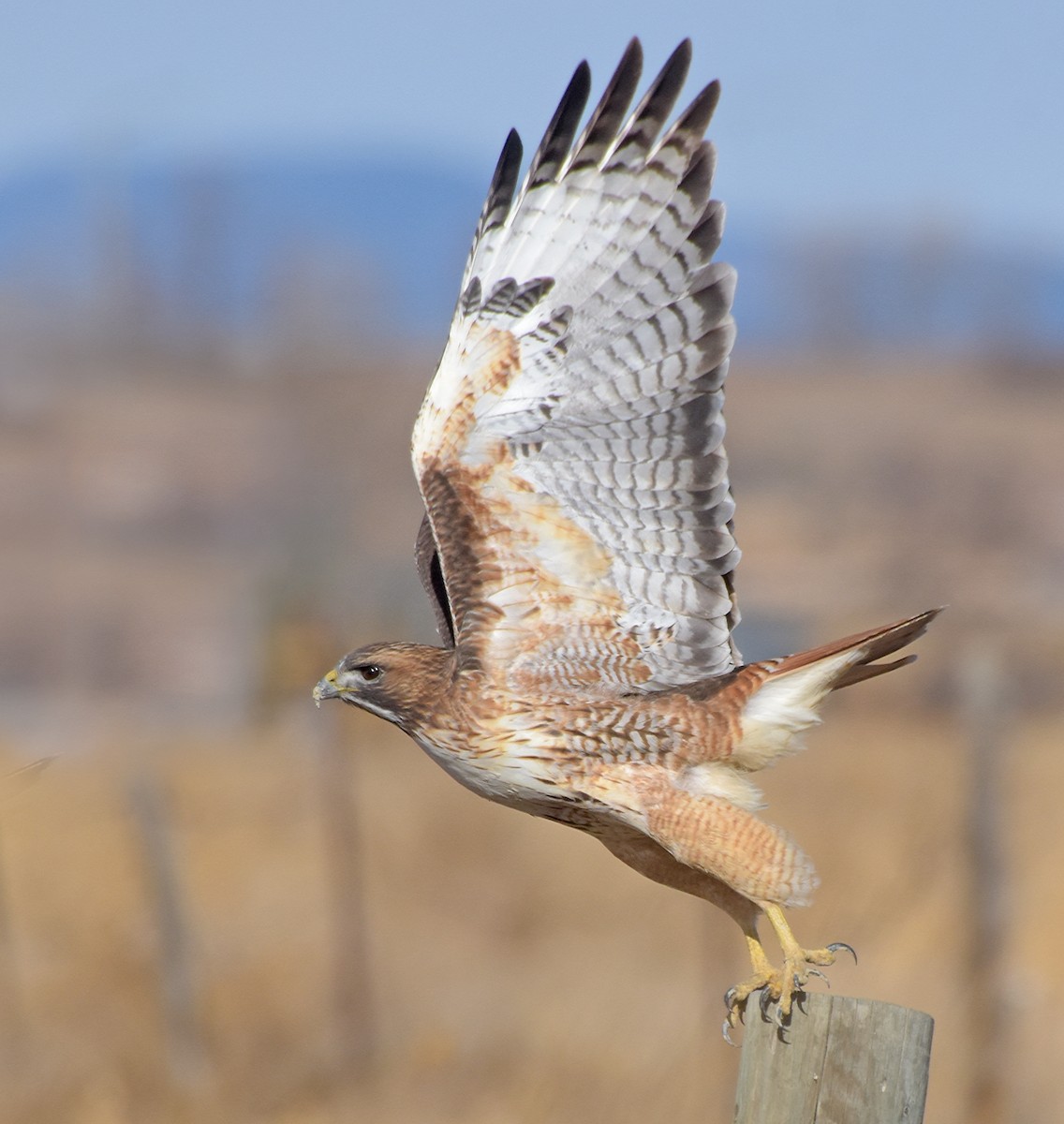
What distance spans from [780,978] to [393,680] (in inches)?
52.3

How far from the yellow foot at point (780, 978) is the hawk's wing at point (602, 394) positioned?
0.76 m

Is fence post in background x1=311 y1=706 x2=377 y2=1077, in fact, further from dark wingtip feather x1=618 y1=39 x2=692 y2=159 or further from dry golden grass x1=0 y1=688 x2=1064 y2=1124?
dark wingtip feather x1=618 y1=39 x2=692 y2=159

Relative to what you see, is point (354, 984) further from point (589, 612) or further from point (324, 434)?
point (324, 434)

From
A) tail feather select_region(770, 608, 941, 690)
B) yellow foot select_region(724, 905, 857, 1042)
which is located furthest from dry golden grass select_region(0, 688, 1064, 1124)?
yellow foot select_region(724, 905, 857, 1042)

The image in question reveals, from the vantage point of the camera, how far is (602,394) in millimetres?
4707

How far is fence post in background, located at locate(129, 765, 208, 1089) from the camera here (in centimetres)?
1039

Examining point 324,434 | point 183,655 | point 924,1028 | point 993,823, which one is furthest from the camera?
point 324,434

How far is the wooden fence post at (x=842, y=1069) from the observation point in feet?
12.7

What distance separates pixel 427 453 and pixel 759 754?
124 centimetres

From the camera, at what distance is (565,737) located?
4.55 metres

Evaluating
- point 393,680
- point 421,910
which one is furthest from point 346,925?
point 393,680

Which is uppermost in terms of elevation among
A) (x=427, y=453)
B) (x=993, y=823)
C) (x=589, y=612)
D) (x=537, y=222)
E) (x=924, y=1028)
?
(x=537, y=222)

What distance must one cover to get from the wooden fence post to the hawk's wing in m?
1.12

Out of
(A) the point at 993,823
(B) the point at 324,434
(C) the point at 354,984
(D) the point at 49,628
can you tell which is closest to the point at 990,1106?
(A) the point at 993,823
